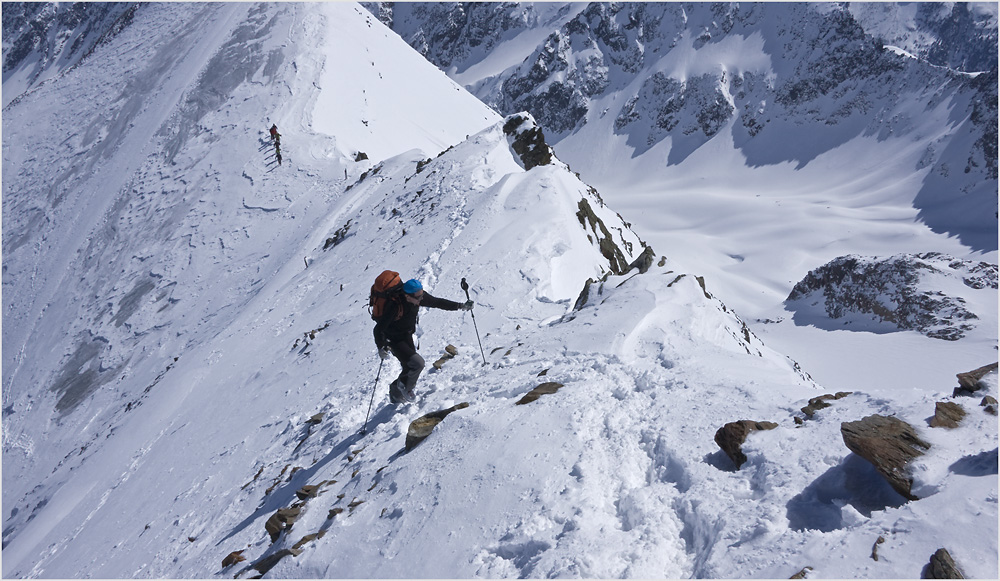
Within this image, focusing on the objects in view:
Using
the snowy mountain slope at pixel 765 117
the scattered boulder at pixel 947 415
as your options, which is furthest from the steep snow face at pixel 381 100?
the snowy mountain slope at pixel 765 117

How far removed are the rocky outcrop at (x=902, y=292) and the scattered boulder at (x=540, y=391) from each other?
4231 cm

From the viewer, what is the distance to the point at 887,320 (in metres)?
41.5

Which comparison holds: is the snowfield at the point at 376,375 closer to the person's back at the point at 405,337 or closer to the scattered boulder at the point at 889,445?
the scattered boulder at the point at 889,445

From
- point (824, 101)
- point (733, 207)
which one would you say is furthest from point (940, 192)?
point (824, 101)

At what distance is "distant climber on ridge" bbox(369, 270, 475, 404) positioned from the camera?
7.52 meters

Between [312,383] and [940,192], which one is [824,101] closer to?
[940,192]

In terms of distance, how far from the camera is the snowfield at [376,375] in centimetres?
428

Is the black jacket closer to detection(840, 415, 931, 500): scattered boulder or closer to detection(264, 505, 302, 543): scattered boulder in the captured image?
detection(264, 505, 302, 543): scattered boulder

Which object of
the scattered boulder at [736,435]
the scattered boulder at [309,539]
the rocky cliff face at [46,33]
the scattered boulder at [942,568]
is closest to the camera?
the scattered boulder at [942,568]

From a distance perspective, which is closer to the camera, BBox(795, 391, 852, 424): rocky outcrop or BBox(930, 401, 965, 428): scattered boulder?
BBox(930, 401, 965, 428): scattered boulder

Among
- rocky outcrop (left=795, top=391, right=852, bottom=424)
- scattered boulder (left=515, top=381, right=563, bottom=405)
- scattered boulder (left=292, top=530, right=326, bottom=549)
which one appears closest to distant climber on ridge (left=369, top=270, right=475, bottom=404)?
scattered boulder (left=515, top=381, right=563, bottom=405)

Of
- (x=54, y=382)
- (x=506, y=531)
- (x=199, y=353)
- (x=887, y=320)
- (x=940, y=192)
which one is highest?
(x=54, y=382)

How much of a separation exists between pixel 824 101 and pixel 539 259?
13737cm

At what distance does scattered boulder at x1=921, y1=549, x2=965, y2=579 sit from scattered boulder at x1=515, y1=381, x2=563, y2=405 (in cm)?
404
